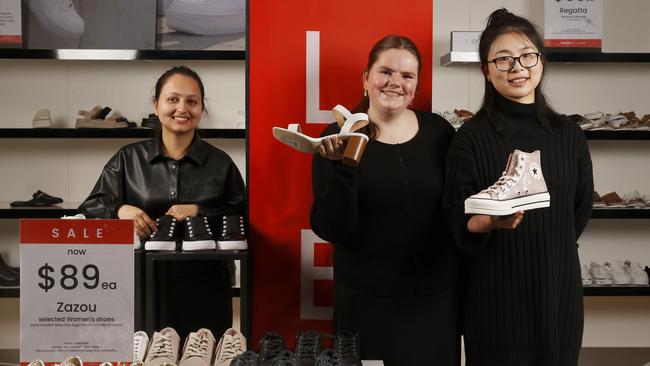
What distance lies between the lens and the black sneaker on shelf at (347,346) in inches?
68.2

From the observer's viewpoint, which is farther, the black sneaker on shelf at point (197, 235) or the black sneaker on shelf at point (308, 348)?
the black sneaker on shelf at point (197, 235)

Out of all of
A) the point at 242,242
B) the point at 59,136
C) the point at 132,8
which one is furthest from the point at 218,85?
the point at 242,242

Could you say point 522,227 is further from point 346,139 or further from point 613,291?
point 613,291

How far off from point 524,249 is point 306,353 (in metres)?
0.66

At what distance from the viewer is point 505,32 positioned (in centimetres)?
195

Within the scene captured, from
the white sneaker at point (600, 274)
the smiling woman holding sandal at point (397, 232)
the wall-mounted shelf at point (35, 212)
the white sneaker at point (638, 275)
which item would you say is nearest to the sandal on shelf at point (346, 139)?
the smiling woman holding sandal at point (397, 232)

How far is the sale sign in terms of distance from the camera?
244 cm

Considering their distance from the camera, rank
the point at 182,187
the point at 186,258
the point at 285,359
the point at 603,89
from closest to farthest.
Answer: the point at 285,359
the point at 186,258
the point at 182,187
the point at 603,89

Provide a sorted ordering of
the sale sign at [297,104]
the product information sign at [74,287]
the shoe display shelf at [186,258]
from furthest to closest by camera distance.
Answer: the sale sign at [297,104]
the shoe display shelf at [186,258]
the product information sign at [74,287]

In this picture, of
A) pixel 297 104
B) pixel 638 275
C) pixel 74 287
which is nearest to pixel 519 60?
pixel 297 104

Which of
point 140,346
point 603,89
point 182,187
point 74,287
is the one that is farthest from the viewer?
point 603,89

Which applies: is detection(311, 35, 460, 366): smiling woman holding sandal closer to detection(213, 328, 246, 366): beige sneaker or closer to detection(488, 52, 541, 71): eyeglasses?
detection(488, 52, 541, 71): eyeglasses

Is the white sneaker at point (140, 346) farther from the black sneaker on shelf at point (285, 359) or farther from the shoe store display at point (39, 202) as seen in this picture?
the shoe store display at point (39, 202)

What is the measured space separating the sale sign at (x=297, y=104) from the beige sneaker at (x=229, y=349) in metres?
0.56
